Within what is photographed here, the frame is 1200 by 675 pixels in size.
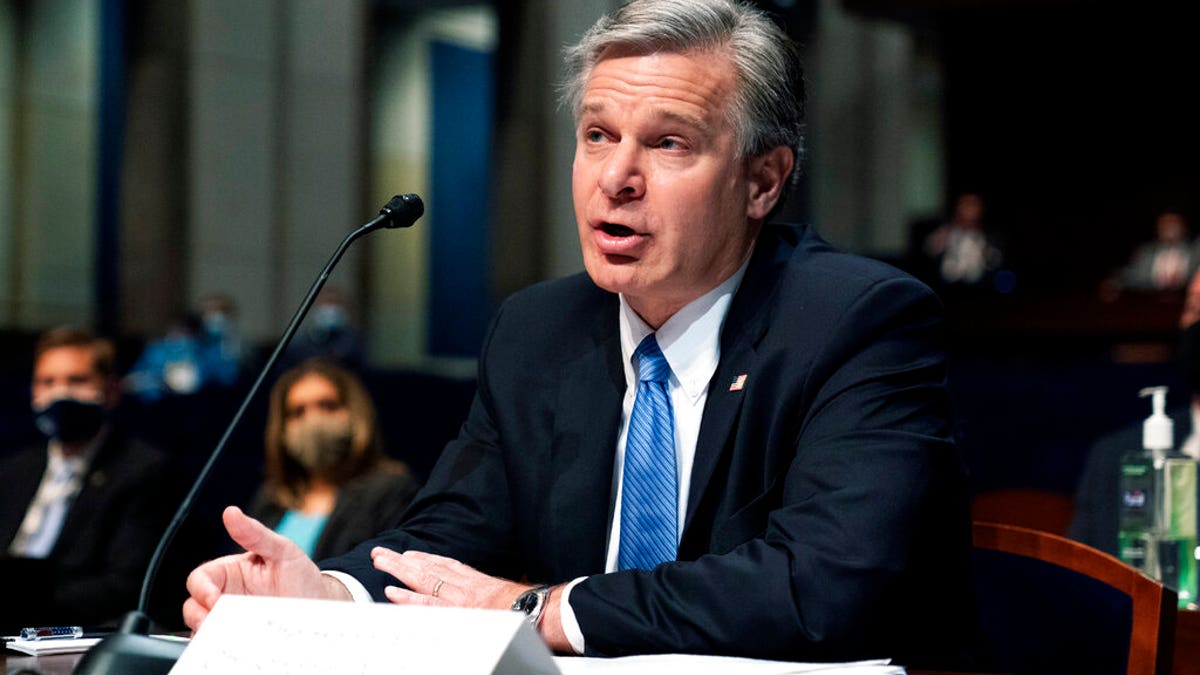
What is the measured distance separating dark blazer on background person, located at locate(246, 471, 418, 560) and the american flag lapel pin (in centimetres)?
227

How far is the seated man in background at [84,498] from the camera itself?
164 inches

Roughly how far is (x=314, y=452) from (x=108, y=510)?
2.10 ft

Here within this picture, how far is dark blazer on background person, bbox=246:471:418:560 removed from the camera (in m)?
3.99

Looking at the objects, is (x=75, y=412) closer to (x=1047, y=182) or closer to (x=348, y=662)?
(x=348, y=662)

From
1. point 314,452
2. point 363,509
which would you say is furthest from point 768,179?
point 314,452

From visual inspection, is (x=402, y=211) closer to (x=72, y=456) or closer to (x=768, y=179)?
(x=768, y=179)

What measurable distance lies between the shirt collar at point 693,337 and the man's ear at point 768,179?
0.27 feet

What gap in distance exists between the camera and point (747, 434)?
5.80ft

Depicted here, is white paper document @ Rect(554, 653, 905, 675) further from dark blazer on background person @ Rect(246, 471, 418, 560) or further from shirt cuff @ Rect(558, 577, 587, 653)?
dark blazer on background person @ Rect(246, 471, 418, 560)

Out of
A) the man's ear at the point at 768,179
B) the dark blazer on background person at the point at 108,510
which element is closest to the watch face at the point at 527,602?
the man's ear at the point at 768,179

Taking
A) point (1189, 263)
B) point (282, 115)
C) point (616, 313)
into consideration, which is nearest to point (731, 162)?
point (616, 313)

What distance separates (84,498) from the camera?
14.1 ft

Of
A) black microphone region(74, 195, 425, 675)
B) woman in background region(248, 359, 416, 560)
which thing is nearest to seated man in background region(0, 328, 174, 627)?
woman in background region(248, 359, 416, 560)

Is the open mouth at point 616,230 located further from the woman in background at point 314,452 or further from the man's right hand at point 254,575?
the woman in background at point 314,452
